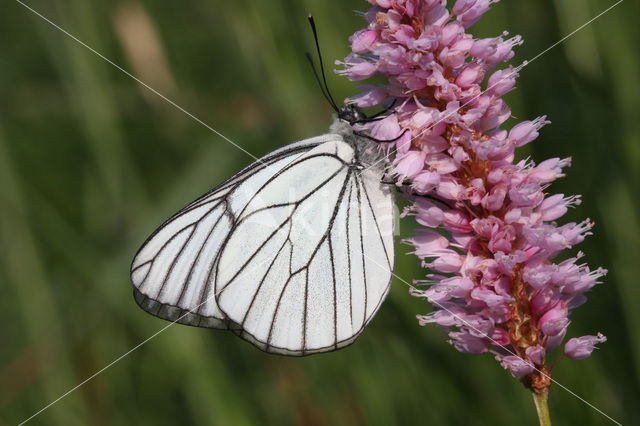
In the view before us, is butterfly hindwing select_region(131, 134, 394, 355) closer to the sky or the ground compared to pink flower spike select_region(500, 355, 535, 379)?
closer to the sky

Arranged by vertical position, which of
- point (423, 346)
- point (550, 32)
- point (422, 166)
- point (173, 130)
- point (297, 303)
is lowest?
point (423, 346)

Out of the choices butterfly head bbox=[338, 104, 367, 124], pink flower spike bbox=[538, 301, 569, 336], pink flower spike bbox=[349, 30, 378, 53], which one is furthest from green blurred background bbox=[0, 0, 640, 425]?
pink flower spike bbox=[349, 30, 378, 53]

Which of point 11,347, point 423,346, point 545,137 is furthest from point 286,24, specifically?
point 11,347

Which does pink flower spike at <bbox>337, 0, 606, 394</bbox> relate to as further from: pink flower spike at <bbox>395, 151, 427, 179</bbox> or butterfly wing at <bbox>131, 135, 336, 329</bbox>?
butterfly wing at <bbox>131, 135, 336, 329</bbox>

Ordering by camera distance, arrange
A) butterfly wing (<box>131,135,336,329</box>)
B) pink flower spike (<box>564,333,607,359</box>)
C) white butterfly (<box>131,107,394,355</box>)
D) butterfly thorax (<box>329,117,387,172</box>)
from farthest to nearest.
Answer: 1. butterfly wing (<box>131,135,336,329</box>)
2. white butterfly (<box>131,107,394,355</box>)
3. butterfly thorax (<box>329,117,387,172</box>)
4. pink flower spike (<box>564,333,607,359</box>)

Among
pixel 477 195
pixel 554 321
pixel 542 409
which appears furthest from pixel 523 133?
pixel 542 409

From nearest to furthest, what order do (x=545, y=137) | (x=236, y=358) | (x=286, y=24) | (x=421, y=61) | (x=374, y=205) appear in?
1. (x=421, y=61)
2. (x=374, y=205)
3. (x=545, y=137)
4. (x=286, y=24)
5. (x=236, y=358)

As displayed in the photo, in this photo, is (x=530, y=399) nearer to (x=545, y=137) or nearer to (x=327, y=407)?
(x=327, y=407)

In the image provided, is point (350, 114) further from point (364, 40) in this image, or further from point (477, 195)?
point (477, 195)
